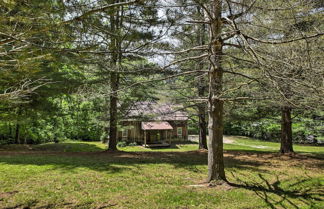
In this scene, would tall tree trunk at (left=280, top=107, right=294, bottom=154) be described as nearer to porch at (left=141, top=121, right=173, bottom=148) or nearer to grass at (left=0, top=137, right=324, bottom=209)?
grass at (left=0, top=137, right=324, bottom=209)

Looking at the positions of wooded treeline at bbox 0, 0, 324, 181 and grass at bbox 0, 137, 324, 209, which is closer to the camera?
wooded treeline at bbox 0, 0, 324, 181

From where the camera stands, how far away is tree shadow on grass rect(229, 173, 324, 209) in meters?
4.85

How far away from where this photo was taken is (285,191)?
19.0ft

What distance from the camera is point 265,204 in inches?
185

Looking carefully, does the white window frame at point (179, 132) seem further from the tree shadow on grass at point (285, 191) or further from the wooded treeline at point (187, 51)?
the tree shadow on grass at point (285, 191)

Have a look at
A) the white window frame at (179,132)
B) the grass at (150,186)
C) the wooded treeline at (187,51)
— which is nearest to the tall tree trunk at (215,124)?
the wooded treeline at (187,51)

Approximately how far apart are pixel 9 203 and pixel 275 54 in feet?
22.7

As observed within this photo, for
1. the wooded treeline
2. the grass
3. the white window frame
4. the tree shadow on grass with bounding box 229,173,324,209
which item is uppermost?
the wooded treeline

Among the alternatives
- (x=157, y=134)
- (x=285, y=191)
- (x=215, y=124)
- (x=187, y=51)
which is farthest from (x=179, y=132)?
(x=187, y=51)

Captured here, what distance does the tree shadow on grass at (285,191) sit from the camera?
485 centimetres

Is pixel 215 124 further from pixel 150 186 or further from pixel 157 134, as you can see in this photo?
pixel 157 134

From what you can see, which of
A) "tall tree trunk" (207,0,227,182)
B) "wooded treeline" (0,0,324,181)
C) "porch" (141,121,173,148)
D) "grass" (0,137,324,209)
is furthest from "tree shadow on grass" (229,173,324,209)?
"porch" (141,121,173,148)

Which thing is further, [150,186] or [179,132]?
[179,132]

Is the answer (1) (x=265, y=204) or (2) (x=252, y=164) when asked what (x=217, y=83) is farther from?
(2) (x=252, y=164)
